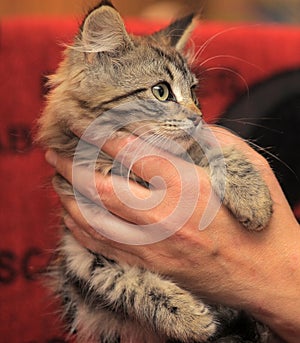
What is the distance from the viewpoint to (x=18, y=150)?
1724 mm

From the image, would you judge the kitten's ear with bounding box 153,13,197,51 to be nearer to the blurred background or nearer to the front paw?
the blurred background

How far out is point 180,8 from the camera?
6.68 ft

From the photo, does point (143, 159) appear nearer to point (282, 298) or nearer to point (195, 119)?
point (195, 119)

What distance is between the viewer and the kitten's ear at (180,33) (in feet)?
4.50

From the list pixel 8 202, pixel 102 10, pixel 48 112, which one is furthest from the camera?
pixel 8 202

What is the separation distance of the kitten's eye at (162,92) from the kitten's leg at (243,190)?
0.54 feet

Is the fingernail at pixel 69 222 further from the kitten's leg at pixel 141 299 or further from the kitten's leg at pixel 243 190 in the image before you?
the kitten's leg at pixel 243 190

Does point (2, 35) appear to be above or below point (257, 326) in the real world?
above

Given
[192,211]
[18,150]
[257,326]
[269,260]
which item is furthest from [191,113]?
[18,150]

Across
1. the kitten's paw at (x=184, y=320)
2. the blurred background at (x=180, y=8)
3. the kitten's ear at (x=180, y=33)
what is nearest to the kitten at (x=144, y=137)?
the kitten's paw at (x=184, y=320)

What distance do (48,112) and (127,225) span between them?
34cm

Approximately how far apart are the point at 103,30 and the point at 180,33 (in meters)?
0.31

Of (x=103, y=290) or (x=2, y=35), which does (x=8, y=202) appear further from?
(x=103, y=290)

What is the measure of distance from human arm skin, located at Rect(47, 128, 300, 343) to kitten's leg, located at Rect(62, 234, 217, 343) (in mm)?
30
